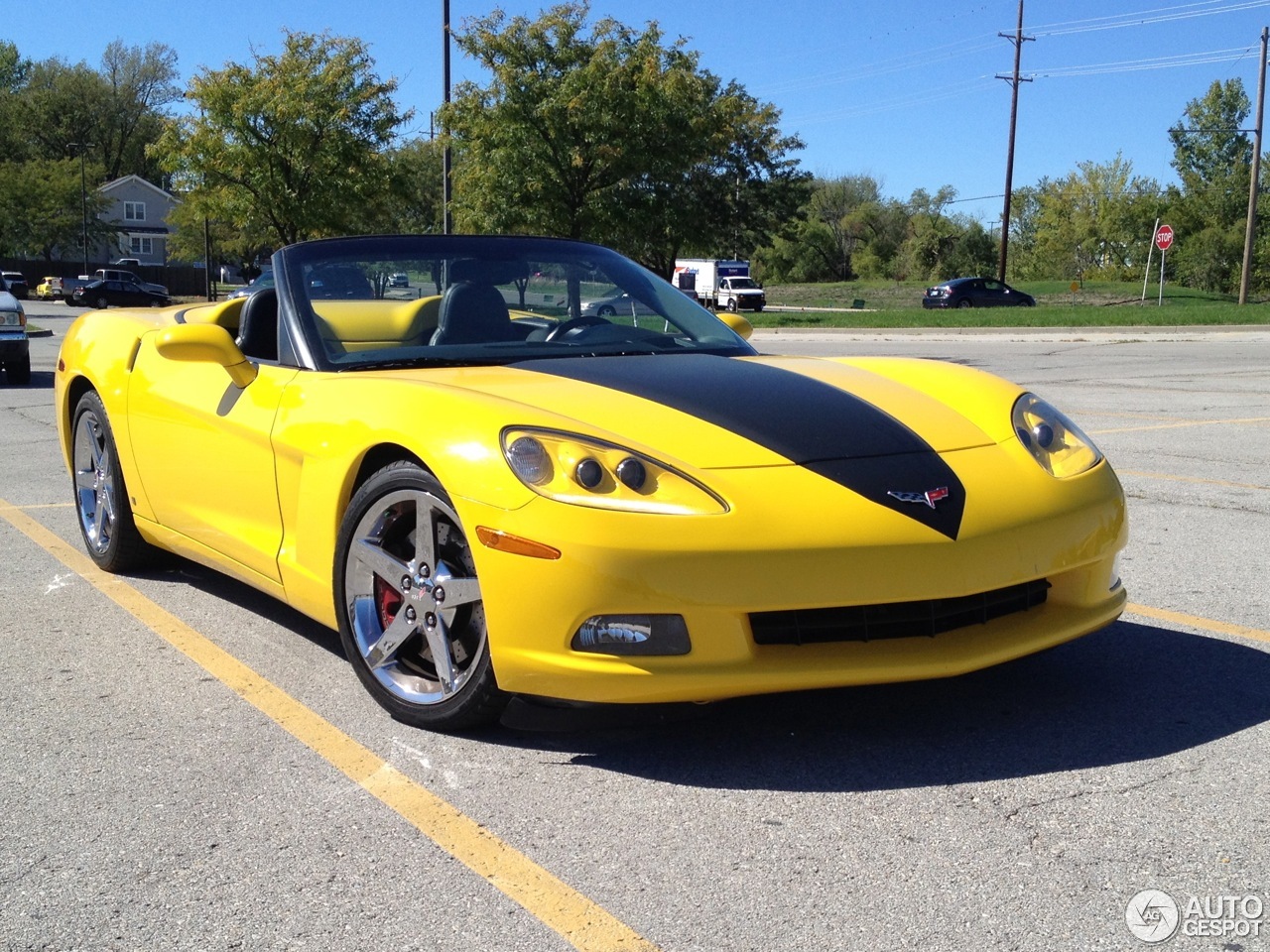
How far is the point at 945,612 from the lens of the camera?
3133 mm

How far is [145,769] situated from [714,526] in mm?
1498

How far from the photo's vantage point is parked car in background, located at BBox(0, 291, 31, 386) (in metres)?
14.6

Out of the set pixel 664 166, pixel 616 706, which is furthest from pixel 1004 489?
pixel 664 166

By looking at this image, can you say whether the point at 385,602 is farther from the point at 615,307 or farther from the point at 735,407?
the point at 615,307

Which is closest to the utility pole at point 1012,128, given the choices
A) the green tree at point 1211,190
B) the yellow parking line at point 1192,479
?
the green tree at point 1211,190

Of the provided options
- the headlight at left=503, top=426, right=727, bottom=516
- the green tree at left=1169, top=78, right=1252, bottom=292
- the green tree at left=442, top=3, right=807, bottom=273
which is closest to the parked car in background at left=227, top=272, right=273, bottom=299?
the headlight at left=503, top=426, right=727, bottom=516

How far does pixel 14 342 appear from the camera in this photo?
1464 centimetres

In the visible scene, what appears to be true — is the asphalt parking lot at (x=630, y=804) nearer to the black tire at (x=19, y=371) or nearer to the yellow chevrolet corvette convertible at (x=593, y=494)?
the yellow chevrolet corvette convertible at (x=593, y=494)

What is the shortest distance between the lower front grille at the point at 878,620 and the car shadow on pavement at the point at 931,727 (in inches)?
11.9

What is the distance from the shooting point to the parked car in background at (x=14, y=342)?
1465 centimetres

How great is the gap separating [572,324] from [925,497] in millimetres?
1682

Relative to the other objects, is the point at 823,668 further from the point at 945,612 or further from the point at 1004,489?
the point at 1004,489

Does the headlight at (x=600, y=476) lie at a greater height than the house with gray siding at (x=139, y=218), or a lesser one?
lesser

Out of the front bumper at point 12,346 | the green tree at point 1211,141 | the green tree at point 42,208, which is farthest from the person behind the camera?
the green tree at point 1211,141
